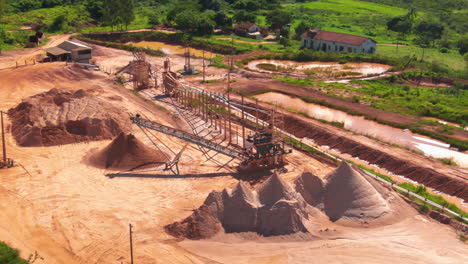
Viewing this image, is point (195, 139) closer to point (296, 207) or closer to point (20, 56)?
point (296, 207)

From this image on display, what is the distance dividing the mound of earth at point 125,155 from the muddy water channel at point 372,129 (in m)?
16.6

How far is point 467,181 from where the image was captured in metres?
27.2

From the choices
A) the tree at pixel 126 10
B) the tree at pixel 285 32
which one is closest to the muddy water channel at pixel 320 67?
the tree at pixel 285 32

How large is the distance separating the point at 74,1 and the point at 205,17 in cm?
3381

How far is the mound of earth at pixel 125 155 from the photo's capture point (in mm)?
29625

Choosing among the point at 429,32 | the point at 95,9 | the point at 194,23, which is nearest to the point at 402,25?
the point at 429,32

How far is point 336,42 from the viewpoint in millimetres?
67875

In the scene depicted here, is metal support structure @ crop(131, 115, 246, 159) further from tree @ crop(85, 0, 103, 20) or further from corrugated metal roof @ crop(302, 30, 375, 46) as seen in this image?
tree @ crop(85, 0, 103, 20)

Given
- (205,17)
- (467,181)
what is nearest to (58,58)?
(205,17)

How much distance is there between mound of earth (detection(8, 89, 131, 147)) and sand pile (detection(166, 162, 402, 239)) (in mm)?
14453

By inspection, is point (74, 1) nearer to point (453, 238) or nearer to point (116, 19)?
point (116, 19)

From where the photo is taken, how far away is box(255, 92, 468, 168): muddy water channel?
32.5 m

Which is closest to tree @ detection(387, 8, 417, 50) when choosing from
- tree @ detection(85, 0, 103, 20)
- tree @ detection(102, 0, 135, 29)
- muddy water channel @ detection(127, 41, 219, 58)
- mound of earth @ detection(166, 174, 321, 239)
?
muddy water channel @ detection(127, 41, 219, 58)

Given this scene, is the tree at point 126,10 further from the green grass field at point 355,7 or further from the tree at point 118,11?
the green grass field at point 355,7
